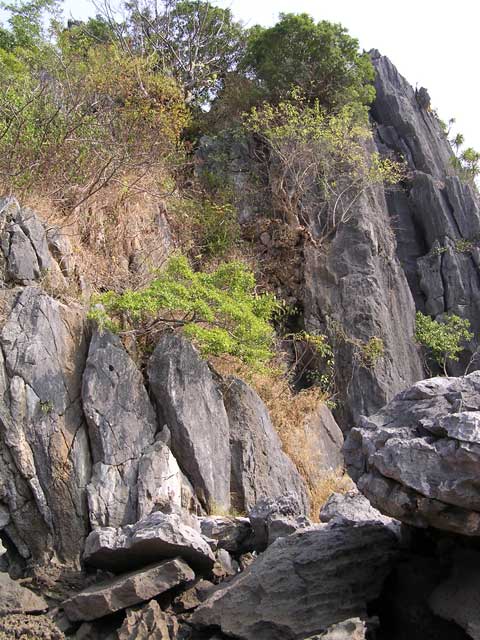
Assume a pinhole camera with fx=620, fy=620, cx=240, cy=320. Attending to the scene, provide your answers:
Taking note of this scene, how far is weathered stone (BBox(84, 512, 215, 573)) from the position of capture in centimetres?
572

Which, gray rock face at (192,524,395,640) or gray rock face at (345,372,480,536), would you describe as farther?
gray rock face at (192,524,395,640)

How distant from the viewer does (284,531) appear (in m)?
6.48

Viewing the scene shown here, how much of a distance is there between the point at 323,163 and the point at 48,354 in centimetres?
914

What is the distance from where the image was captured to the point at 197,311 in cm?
863

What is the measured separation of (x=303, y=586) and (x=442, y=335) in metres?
10.2

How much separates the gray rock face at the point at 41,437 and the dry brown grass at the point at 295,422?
2.54 metres

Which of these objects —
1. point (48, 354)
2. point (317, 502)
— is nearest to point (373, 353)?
point (317, 502)

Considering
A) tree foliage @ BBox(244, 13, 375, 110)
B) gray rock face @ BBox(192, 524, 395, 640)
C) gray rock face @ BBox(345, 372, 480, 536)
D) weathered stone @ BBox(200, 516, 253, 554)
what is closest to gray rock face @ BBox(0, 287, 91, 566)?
weathered stone @ BBox(200, 516, 253, 554)

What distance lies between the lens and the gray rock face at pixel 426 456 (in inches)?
184

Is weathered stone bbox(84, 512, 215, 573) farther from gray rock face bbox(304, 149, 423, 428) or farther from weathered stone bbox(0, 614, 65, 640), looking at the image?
gray rock face bbox(304, 149, 423, 428)

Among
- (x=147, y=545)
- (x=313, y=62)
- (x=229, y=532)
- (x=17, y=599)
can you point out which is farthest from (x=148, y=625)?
(x=313, y=62)

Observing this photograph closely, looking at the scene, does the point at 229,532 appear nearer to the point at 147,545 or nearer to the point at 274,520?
the point at 274,520

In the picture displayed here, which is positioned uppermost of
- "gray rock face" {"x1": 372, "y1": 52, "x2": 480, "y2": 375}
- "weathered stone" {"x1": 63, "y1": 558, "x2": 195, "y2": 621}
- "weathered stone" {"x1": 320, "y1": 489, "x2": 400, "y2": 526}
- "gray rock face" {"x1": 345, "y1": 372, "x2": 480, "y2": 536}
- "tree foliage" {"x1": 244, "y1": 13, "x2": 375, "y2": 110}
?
"tree foliage" {"x1": 244, "y1": 13, "x2": 375, "y2": 110}

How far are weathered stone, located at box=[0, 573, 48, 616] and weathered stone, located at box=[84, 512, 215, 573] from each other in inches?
23.6
